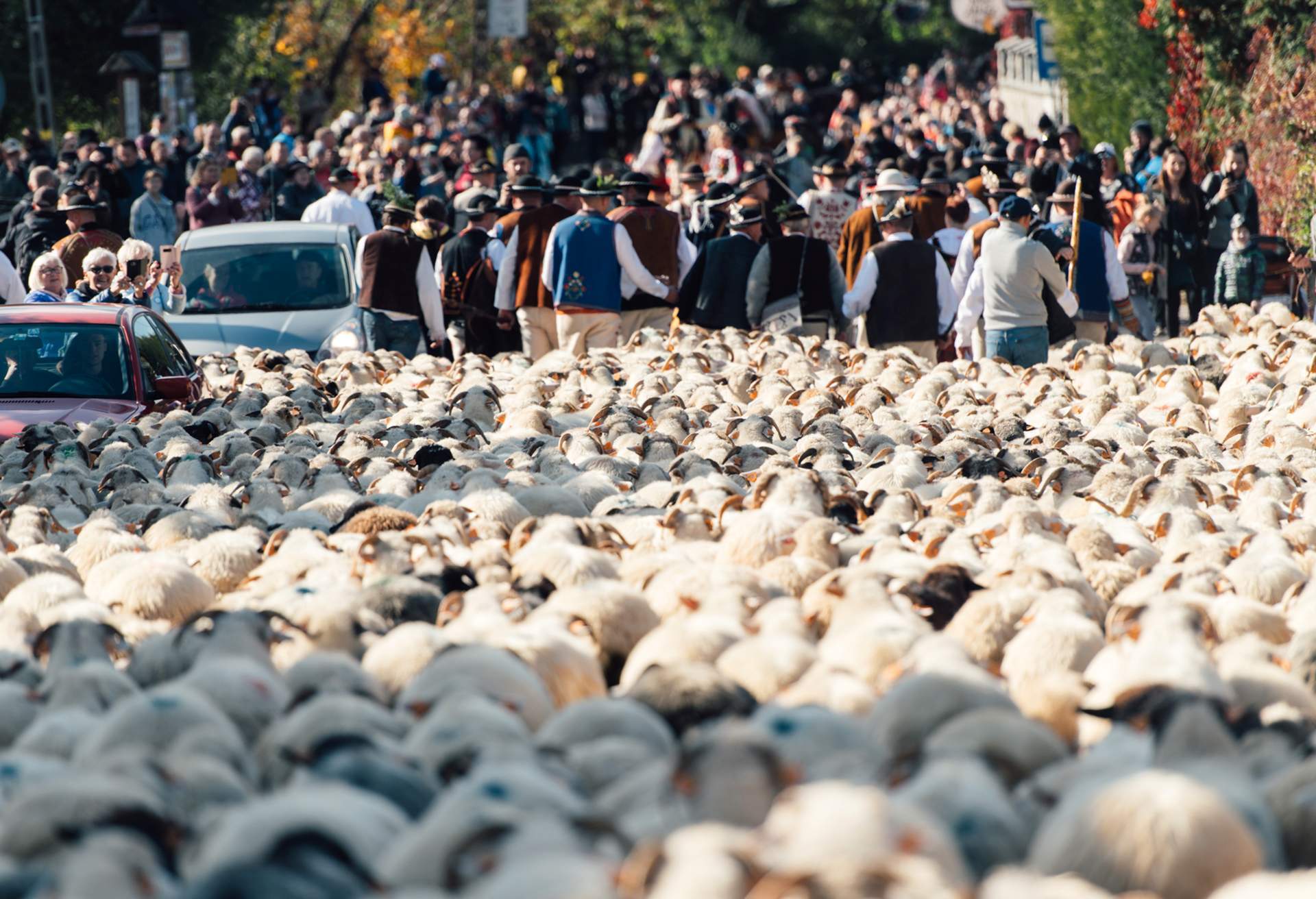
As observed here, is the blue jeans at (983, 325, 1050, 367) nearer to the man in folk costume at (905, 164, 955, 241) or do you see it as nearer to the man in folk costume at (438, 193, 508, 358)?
the man in folk costume at (905, 164, 955, 241)

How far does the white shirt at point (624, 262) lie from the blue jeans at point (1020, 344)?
111 inches

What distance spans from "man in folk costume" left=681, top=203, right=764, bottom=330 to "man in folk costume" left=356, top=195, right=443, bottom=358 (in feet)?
6.50

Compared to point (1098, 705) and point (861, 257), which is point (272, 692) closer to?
point (1098, 705)

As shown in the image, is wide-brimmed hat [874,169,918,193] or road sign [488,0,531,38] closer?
wide-brimmed hat [874,169,918,193]

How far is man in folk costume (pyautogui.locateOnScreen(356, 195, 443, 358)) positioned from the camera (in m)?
14.1

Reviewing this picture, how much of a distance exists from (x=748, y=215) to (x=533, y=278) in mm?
1746

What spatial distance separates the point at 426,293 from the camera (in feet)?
47.1

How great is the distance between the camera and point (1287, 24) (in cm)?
2084

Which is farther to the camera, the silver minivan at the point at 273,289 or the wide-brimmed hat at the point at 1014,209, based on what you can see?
the silver minivan at the point at 273,289

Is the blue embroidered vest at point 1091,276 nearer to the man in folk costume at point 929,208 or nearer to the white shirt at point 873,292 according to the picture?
the white shirt at point 873,292

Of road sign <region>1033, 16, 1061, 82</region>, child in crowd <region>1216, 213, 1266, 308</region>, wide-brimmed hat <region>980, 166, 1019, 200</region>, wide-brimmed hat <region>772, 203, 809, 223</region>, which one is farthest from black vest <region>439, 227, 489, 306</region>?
road sign <region>1033, 16, 1061, 82</region>

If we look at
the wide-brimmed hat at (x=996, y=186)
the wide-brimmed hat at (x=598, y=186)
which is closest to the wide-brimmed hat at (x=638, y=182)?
the wide-brimmed hat at (x=598, y=186)

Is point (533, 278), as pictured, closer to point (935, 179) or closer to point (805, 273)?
point (805, 273)

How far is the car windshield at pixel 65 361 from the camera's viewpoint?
10836mm
